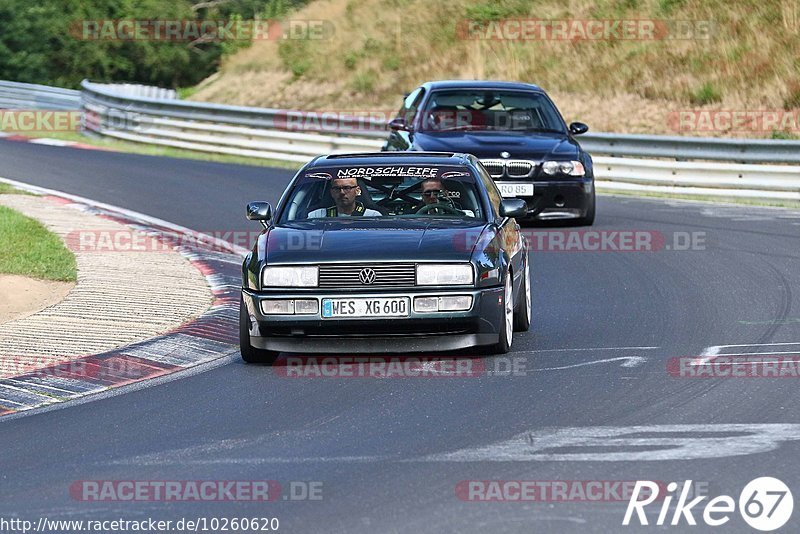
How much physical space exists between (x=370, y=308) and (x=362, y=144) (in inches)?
673

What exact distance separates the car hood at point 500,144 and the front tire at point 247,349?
756cm

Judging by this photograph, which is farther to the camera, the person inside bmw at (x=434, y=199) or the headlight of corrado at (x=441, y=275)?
the person inside bmw at (x=434, y=199)

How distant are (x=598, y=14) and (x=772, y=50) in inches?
226

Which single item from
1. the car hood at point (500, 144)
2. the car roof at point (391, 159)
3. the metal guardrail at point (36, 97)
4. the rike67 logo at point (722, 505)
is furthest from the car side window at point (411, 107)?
the metal guardrail at point (36, 97)

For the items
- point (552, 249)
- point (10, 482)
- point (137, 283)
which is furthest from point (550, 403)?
point (552, 249)

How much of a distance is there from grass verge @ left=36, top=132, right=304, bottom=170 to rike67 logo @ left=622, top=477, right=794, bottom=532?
20.3m

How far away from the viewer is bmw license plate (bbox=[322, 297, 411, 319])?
948 centimetres

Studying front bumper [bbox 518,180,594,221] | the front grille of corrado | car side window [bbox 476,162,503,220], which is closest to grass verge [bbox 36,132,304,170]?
front bumper [bbox 518,180,594,221]

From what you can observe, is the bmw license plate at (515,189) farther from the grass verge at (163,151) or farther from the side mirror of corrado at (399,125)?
the grass verge at (163,151)

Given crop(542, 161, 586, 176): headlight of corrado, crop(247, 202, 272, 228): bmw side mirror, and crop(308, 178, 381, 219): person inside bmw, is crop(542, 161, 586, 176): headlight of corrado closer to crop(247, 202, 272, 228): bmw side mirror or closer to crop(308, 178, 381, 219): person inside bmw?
crop(308, 178, 381, 219): person inside bmw

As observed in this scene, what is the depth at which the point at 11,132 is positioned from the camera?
31.3 meters

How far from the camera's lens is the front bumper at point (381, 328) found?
31.2 feet

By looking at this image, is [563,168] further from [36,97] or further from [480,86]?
[36,97]

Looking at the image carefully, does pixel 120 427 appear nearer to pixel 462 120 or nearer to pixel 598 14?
pixel 462 120
